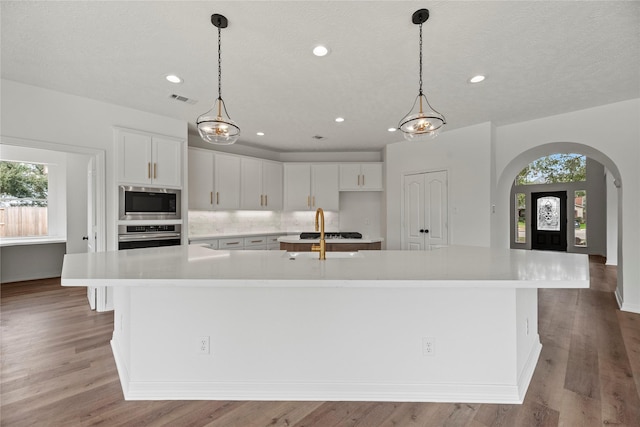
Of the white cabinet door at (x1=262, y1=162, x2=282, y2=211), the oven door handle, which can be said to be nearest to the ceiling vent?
the oven door handle

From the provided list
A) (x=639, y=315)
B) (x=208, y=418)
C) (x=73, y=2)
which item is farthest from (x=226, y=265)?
(x=639, y=315)

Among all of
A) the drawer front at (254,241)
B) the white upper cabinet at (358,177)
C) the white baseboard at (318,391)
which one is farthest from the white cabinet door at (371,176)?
the white baseboard at (318,391)

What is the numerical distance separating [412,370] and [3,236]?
23.0 feet

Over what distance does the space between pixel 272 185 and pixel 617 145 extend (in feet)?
17.2

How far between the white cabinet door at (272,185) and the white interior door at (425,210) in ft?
8.21

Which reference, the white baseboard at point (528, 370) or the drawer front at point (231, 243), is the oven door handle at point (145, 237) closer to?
the drawer front at point (231, 243)

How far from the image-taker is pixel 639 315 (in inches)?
137

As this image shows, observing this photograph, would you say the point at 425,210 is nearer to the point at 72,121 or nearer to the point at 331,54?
the point at 331,54

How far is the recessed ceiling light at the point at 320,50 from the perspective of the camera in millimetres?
2496

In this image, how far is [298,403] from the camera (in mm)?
1873

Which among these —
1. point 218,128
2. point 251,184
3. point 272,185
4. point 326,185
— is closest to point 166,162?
point 251,184

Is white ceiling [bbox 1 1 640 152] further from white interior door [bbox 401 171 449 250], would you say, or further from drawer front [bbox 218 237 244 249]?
drawer front [bbox 218 237 244 249]

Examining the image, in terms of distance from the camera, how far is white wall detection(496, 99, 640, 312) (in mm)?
3631

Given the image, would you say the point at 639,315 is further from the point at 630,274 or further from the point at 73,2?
the point at 73,2
